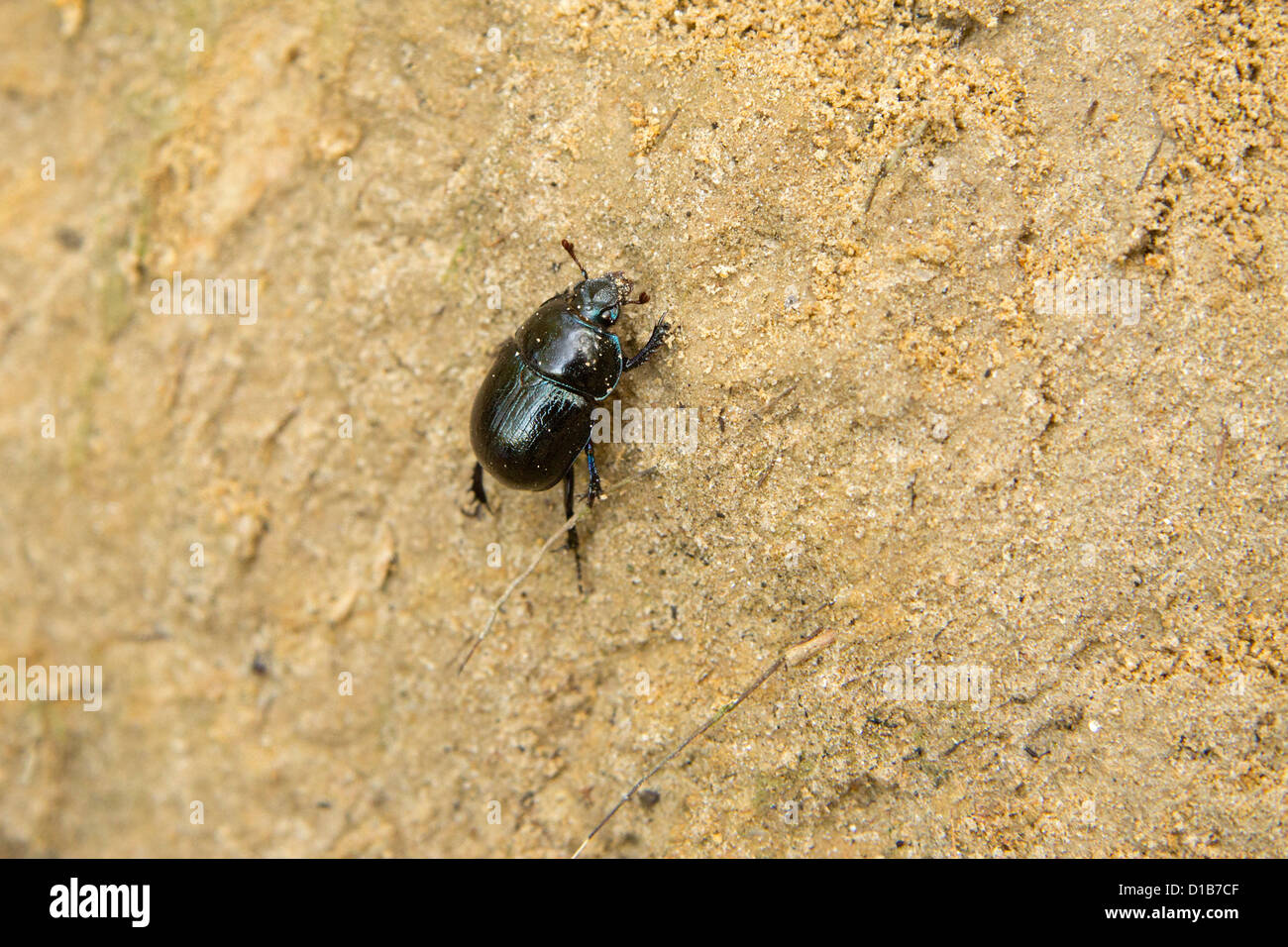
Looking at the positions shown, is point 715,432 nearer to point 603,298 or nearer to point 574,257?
point 603,298

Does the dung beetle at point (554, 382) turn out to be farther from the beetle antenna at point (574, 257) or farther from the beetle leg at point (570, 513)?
the beetle leg at point (570, 513)

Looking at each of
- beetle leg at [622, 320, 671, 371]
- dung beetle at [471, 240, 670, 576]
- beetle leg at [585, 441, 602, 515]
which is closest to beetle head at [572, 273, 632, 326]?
dung beetle at [471, 240, 670, 576]

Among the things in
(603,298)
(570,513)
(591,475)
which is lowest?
(570,513)

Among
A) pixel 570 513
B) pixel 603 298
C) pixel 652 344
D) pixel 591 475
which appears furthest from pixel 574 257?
pixel 570 513

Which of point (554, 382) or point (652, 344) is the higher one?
point (652, 344)

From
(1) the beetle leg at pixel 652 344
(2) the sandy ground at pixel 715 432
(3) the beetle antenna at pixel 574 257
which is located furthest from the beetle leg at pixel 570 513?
(3) the beetle antenna at pixel 574 257

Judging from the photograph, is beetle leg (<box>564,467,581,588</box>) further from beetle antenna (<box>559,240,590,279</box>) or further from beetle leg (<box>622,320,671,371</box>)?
beetle antenna (<box>559,240,590,279</box>)
